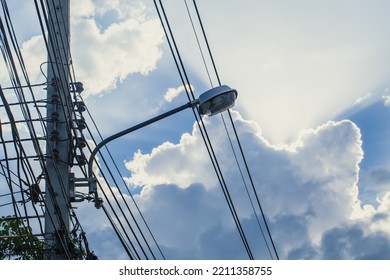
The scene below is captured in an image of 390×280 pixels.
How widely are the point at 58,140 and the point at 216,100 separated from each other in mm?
3226

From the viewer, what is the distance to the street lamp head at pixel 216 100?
665 centimetres

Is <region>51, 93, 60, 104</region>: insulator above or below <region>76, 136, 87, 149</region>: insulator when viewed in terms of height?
above

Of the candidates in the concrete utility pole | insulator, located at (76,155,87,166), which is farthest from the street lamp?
insulator, located at (76,155,87,166)

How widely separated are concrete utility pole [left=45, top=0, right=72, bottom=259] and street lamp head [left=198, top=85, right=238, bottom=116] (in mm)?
2423

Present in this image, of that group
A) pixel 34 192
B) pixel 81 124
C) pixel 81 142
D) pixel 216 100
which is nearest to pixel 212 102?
pixel 216 100

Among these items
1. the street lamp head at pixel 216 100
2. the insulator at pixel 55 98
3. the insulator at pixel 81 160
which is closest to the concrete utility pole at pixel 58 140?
the insulator at pixel 55 98

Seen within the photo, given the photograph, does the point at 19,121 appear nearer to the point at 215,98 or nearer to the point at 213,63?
the point at 213,63

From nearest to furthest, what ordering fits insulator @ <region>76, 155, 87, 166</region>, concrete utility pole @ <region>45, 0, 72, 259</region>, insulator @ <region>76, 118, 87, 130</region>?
concrete utility pole @ <region>45, 0, 72, 259</region> → insulator @ <region>76, 155, 87, 166</region> → insulator @ <region>76, 118, 87, 130</region>

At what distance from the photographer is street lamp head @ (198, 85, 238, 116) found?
6652 mm

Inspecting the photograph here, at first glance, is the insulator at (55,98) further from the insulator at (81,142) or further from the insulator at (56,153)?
the insulator at (56,153)

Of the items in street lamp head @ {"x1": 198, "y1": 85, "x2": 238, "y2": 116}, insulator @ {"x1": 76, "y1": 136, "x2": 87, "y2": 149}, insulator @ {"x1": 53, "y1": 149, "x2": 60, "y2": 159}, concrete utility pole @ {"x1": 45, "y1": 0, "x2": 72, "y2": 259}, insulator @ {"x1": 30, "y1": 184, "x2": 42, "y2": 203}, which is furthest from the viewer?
insulator @ {"x1": 76, "y1": 136, "x2": 87, "y2": 149}

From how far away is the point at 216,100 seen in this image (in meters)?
6.68

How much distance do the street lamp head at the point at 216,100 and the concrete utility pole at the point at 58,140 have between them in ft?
7.95

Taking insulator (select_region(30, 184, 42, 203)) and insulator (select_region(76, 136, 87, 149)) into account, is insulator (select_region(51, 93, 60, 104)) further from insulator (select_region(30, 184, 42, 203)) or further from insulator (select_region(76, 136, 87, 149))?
insulator (select_region(30, 184, 42, 203))
